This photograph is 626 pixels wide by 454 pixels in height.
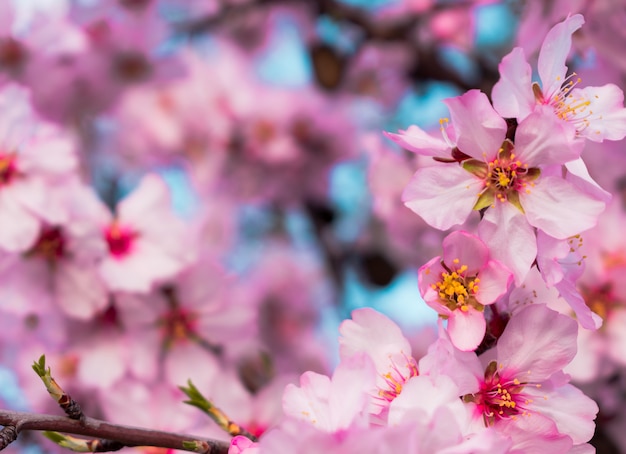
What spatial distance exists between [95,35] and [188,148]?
648 mm

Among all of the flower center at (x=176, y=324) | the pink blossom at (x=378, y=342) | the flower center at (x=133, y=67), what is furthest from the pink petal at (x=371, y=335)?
the flower center at (x=133, y=67)

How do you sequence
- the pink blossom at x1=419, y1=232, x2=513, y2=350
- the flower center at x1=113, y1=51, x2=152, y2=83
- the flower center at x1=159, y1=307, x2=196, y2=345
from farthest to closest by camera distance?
the flower center at x1=113, y1=51, x2=152, y2=83, the flower center at x1=159, y1=307, x2=196, y2=345, the pink blossom at x1=419, y1=232, x2=513, y2=350

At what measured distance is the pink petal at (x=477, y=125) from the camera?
1.00m

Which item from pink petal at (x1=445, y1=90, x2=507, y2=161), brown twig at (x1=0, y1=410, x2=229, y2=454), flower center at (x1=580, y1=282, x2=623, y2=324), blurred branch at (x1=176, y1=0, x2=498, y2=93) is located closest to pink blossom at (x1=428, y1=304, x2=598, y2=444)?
pink petal at (x1=445, y1=90, x2=507, y2=161)

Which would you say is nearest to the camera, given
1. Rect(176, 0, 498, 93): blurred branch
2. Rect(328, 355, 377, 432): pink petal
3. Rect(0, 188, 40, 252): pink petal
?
Rect(328, 355, 377, 432): pink petal

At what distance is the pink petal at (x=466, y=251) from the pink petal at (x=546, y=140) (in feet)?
0.44

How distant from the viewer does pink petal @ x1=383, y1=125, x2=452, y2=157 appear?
100 cm

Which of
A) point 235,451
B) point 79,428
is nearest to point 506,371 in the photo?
point 235,451

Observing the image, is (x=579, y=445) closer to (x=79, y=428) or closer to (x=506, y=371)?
(x=506, y=371)

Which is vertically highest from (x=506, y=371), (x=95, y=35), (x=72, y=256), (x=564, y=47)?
(x=95, y=35)

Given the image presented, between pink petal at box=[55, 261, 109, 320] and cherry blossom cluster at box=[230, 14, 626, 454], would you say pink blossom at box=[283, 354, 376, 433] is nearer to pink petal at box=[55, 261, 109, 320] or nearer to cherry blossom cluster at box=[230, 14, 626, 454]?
cherry blossom cluster at box=[230, 14, 626, 454]

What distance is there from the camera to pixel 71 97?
2.46 metres

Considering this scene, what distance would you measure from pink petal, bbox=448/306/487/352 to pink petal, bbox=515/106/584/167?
217 millimetres

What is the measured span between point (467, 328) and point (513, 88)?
316 mm
